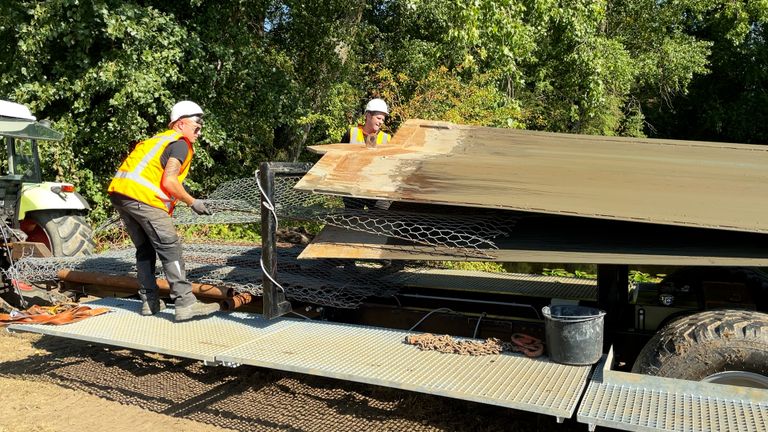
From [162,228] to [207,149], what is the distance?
811 cm

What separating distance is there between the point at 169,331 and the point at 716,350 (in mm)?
3277

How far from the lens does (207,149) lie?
12.5 m

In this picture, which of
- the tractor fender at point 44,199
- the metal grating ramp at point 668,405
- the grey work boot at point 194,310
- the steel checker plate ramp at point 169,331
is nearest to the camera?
the metal grating ramp at point 668,405

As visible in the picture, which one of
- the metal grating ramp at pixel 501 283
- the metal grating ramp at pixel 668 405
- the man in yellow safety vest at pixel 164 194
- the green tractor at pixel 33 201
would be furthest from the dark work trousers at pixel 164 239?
the metal grating ramp at pixel 668 405

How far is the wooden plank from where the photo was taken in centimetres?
333

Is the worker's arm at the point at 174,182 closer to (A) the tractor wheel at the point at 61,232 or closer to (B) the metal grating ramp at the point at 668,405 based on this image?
(B) the metal grating ramp at the point at 668,405

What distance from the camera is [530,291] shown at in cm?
515

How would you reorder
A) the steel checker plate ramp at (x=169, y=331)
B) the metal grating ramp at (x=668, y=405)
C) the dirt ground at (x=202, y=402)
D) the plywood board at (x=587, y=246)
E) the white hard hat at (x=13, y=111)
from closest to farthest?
the metal grating ramp at (x=668, y=405)
the plywood board at (x=587, y=246)
the steel checker plate ramp at (x=169, y=331)
the dirt ground at (x=202, y=402)
the white hard hat at (x=13, y=111)

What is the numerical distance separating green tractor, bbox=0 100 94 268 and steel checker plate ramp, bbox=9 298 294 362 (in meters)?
2.63

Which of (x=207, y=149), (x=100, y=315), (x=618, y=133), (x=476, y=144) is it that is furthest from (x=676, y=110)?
(x=100, y=315)

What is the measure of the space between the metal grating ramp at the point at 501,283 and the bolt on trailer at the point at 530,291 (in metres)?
0.09

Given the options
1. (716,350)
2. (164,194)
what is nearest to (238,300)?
(164,194)

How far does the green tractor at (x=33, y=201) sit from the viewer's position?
7.14 m

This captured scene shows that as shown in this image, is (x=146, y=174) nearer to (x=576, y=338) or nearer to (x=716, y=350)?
(x=576, y=338)
